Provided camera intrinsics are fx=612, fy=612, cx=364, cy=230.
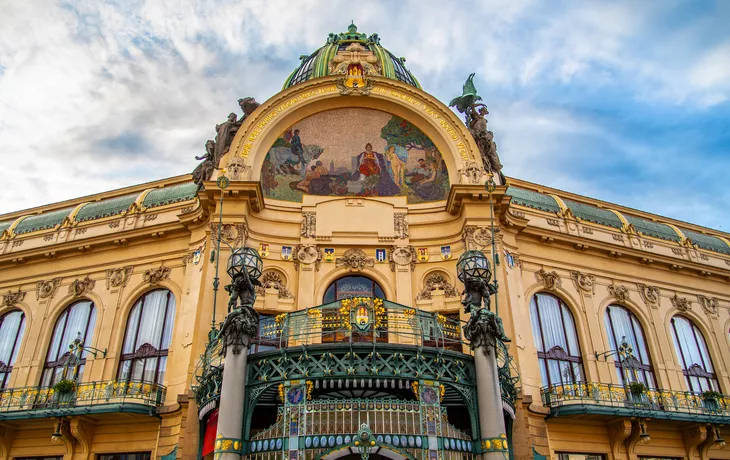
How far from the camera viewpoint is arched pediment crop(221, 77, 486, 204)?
942 inches

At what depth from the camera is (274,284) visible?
21.8 meters

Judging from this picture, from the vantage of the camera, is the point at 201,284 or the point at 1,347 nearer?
the point at 201,284

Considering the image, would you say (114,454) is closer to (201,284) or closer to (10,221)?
(201,284)

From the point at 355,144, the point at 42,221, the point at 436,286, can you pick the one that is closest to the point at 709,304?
the point at 436,286

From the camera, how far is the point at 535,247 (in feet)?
80.6

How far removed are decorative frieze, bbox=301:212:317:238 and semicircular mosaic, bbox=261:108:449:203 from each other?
1.04 m

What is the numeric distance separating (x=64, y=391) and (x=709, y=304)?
87.5 ft

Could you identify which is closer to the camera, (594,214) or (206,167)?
(206,167)

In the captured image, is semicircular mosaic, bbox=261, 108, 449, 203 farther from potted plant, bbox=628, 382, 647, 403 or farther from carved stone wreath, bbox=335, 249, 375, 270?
potted plant, bbox=628, 382, 647, 403

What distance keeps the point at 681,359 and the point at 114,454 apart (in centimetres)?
2222

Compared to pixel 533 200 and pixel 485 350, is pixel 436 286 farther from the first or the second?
pixel 533 200

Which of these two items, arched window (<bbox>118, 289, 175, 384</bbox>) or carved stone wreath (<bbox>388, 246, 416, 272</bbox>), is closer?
arched window (<bbox>118, 289, 175, 384</bbox>)

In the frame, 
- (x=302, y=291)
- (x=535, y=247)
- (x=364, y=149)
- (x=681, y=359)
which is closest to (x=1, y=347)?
(x=302, y=291)

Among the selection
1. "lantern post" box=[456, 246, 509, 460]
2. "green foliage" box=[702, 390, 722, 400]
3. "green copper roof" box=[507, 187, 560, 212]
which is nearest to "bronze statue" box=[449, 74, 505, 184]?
"green copper roof" box=[507, 187, 560, 212]
